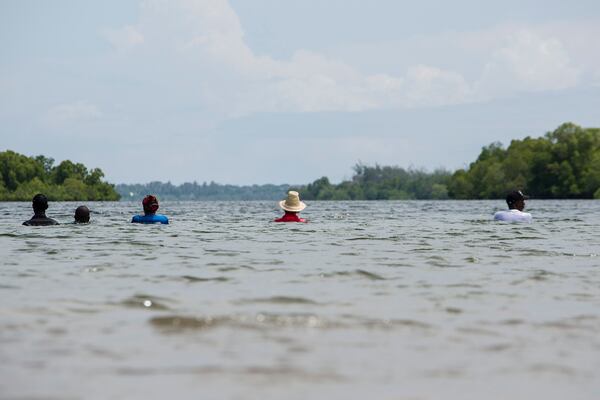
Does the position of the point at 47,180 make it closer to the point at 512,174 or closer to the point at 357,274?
the point at 512,174

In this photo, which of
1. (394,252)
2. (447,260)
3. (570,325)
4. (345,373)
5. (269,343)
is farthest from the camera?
(394,252)

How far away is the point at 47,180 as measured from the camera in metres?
183

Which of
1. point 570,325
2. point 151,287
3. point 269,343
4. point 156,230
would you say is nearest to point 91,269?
point 151,287

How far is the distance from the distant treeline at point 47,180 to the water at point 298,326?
156m

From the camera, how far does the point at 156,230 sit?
22.7 m

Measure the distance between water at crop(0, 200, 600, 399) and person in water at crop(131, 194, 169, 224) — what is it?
8725 mm

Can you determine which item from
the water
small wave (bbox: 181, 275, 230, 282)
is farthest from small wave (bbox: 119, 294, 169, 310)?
small wave (bbox: 181, 275, 230, 282)

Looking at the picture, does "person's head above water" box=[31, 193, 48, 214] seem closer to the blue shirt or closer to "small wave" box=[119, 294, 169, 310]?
the blue shirt

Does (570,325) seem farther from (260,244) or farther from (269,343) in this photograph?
(260,244)

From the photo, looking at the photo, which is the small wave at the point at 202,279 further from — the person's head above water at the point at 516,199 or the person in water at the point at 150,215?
the person's head above water at the point at 516,199

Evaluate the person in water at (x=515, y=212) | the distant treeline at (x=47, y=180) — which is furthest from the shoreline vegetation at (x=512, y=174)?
the person in water at (x=515, y=212)

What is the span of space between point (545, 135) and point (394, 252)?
133709 mm

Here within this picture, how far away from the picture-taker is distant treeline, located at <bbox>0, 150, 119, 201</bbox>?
551ft

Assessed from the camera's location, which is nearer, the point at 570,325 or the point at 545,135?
the point at 570,325
